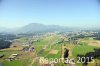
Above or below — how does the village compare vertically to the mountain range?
below

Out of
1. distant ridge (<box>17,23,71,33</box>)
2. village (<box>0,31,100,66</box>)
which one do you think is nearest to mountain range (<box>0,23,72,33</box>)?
distant ridge (<box>17,23,71,33</box>)

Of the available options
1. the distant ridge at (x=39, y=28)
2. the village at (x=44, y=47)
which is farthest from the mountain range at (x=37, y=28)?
the village at (x=44, y=47)

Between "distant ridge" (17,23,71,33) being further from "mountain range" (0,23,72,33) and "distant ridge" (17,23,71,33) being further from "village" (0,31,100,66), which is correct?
"village" (0,31,100,66)

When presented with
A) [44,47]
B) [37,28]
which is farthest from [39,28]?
[44,47]

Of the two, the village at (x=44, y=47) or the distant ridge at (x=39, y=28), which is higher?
the distant ridge at (x=39, y=28)

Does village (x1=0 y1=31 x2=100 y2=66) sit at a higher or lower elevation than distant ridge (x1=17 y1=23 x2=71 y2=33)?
lower

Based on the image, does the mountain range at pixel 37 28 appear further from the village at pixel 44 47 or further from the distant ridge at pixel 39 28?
the village at pixel 44 47

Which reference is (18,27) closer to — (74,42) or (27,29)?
(27,29)

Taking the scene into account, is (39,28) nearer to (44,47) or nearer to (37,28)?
(37,28)

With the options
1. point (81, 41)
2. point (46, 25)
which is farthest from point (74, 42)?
point (46, 25)

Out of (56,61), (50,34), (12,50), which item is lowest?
(56,61)

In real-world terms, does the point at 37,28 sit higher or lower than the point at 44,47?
higher
